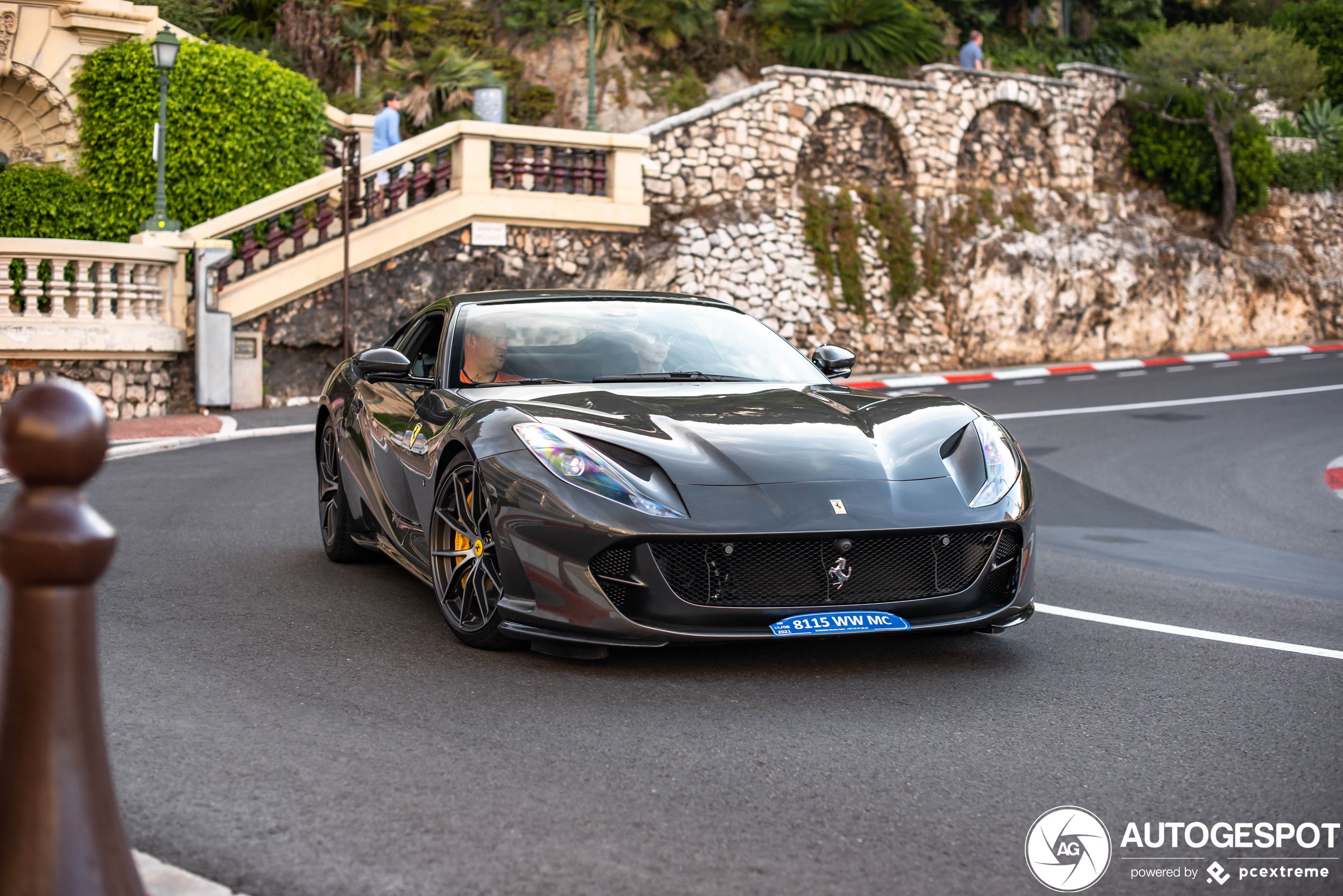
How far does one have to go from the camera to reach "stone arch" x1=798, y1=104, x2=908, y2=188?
75.5ft

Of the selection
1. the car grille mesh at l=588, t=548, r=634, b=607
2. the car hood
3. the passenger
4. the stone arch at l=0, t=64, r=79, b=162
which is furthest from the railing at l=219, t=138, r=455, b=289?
the car grille mesh at l=588, t=548, r=634, b=607

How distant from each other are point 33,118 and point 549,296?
17526 mm

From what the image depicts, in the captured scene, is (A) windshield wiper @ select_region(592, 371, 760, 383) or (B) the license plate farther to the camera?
(A) windshield wiper @ select_region(592, 371, 760, 383)

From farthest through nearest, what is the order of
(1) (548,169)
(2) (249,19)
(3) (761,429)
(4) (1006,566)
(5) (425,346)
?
(2) (249,19), (1) (548,169), (5) (425,346), (3) (761,429), (4) (1006,566)

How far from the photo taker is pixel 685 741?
154 inches

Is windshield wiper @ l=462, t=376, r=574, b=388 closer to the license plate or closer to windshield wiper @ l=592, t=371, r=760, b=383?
windshield wiper @ l=592, t=371, r=760, b=383

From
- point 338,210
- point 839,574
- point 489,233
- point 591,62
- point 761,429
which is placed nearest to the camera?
point 839,574

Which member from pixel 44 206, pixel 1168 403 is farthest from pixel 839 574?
pixel 44 206

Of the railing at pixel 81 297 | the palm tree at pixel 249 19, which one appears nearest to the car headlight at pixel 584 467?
the railing at pixel 81 297

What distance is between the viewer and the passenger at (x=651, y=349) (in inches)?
232

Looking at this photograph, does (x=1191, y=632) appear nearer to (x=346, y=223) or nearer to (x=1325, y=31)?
(x=346, y=223)

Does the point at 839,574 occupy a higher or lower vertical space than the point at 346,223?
lower

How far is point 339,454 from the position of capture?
6.84 meters

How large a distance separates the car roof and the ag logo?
3498mm
